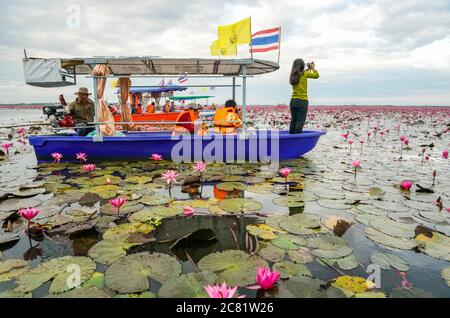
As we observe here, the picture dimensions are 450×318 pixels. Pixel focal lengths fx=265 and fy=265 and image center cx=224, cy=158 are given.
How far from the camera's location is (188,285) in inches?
79.0

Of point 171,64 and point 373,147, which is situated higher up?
point 171,64

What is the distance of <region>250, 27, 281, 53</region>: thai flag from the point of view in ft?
21.5

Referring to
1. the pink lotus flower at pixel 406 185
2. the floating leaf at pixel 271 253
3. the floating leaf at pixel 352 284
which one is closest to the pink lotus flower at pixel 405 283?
the floating leaf at pixel 352 284

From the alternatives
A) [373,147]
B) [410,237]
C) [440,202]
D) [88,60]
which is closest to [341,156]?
[373,147]

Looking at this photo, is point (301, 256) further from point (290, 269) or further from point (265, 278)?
point (265, 278)

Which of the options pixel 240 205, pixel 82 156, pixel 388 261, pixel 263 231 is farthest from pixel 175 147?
Answer: pixel 388 261

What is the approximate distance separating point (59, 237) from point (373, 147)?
1006 centimetres

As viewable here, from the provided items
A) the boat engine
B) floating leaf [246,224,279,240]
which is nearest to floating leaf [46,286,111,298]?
floating leaf [246,224,279,240]

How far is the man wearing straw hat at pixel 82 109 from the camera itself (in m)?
7.26

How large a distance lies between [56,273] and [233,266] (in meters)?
1.47

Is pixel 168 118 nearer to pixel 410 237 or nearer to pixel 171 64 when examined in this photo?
pixel 171 64

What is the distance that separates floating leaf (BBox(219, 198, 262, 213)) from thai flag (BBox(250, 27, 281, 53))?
4299 millimetres

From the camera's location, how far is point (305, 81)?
6.80 meters
